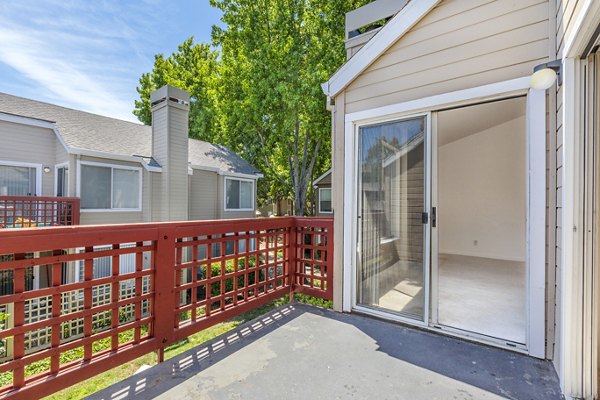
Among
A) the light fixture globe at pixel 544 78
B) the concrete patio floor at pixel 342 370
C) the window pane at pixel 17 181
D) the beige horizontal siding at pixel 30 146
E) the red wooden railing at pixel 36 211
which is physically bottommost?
the concrete patio floor at pixel 342 370

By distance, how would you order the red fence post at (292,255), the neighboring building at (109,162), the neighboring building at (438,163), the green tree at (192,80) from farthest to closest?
the green tree at (192,80), the neighboring building at (109,162), the red fence post at (292,255), the neighboring building at (438,163)

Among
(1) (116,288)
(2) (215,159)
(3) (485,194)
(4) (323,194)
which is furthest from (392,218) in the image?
(4) (323,194)

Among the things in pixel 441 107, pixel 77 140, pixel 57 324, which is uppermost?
pixel 77 140

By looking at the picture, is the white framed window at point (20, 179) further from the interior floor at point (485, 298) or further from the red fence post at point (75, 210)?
the interior floor at point (485, 298)

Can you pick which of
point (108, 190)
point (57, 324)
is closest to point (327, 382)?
point (57, 324)

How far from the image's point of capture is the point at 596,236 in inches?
66.6

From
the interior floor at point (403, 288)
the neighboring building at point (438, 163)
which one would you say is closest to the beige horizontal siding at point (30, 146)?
the neighboring building at point (438, 163)

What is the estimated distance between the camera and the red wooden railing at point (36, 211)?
19.8 feet

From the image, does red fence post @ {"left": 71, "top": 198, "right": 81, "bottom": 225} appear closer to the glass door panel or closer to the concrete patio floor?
the concrete patio floor

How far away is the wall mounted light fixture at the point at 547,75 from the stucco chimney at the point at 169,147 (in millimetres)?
8415

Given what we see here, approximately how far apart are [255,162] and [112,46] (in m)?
7.32

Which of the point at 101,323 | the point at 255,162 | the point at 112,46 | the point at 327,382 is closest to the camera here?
the point at 327,382

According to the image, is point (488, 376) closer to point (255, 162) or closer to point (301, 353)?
point (301, 353)

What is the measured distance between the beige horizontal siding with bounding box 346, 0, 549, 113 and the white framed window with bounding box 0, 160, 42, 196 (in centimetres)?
834
